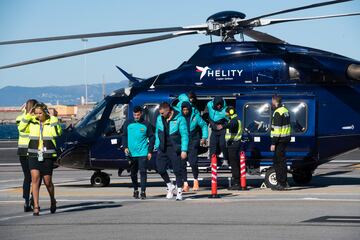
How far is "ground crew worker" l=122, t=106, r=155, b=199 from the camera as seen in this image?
16.7 m

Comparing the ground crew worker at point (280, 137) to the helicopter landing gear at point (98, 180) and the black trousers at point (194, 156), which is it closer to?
the black trousers at point (194, 156)

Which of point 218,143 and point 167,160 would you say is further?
point 218,143

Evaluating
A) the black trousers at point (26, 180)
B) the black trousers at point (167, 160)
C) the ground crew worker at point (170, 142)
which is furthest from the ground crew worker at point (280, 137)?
the black trousers at point (26, 180)

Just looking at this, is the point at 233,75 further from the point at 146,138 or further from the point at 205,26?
the point at 146,138

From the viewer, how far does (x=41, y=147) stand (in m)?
14.3

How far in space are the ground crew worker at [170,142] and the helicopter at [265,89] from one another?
2.04 m

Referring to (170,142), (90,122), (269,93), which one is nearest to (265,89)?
(269,93)

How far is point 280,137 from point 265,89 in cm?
140

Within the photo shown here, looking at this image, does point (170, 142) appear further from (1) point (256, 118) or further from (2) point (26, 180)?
(1) point (256, 118)

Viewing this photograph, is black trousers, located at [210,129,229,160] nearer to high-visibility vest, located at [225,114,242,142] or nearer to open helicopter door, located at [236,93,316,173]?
high-visibility vest, located at [225,114,242,142]

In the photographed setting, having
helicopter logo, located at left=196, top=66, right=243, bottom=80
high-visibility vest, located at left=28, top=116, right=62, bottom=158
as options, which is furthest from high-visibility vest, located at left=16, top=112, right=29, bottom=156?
helicopter logo, located at left=196, top=66, right=243, bottom=80

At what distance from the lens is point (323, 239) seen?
10906mm

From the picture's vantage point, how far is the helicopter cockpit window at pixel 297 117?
19.0 m

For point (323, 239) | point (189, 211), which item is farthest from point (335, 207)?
point (323, 239)
